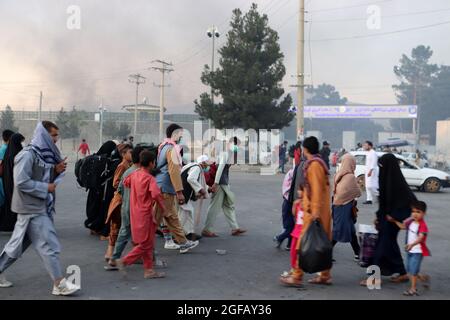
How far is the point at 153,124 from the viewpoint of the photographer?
6662 centimetres

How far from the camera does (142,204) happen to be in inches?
245

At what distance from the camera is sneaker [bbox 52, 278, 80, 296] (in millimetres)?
5441

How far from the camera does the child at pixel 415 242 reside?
5.82 meters

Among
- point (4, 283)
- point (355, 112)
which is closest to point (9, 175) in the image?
point (4, 283)

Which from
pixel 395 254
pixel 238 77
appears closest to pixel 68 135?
pixel 238 77

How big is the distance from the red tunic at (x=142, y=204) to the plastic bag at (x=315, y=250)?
5.97 ft

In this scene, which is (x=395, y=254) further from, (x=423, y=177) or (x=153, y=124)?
(x=153, y=124)

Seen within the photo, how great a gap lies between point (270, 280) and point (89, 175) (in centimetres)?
392

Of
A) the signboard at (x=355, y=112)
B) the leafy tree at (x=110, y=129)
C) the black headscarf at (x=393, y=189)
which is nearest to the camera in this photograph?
the black headscarf at (x=393, y=189)

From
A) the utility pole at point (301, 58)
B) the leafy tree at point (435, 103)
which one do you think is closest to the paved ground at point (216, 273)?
the utility pole at point (301, 58)

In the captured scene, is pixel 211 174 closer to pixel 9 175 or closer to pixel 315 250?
pixel 9 175

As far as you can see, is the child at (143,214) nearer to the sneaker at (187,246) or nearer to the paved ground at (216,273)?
the paved ground at (216,273)

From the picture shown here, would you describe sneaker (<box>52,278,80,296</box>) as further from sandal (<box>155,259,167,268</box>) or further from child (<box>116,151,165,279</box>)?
sandal (<box>155,259,167,268</box>)

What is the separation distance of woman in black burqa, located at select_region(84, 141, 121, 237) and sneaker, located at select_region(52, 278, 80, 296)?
318 cm
